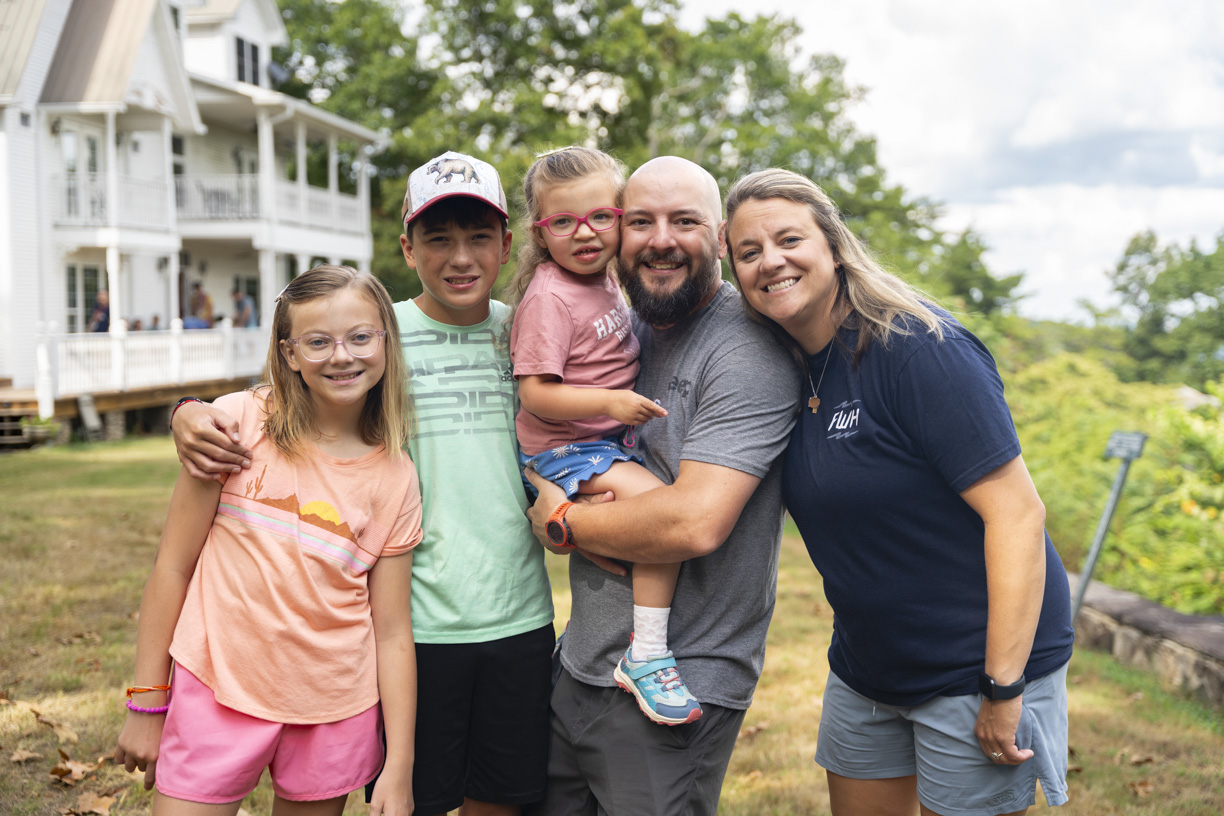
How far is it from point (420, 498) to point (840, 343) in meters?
1.29

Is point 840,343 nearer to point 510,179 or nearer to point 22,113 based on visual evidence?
point 22,113

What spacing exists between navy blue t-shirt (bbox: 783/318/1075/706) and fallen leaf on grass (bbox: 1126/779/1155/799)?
9.17 ft

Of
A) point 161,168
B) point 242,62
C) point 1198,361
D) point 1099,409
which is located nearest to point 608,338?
point 1099,409

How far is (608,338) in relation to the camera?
287 centimetres

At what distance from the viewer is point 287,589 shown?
2383 mm

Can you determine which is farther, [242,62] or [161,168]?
[242,62]

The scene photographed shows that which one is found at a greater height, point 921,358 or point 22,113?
point 22,113

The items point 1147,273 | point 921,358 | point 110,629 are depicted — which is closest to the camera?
point 921,358

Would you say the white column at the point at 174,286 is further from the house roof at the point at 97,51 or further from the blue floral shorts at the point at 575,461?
the blue floral shorts at the point at 575,461

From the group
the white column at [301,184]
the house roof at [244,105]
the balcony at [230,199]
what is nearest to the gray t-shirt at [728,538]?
the balcony at [230,199]

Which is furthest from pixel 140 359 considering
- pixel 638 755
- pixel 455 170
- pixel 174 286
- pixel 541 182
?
pixel 638 755

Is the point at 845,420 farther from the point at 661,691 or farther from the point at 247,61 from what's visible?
the point at 247,61

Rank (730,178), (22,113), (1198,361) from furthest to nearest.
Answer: (730,178) < (1198,361) < (22,113)

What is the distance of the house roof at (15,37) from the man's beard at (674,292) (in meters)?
18.5
